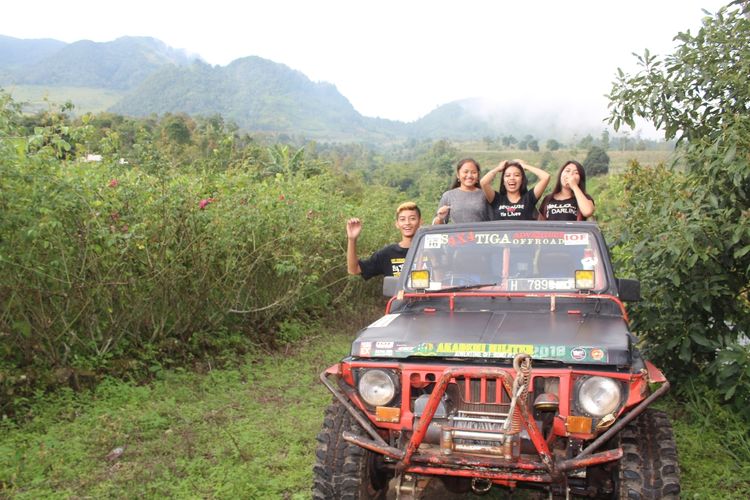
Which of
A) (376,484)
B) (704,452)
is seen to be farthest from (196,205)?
(704,452)

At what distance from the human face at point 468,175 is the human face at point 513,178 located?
0.28 meters

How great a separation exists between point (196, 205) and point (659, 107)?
159 inches

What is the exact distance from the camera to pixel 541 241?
15.0ft

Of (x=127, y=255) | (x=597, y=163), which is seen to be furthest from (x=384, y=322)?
(x=597, y=163)

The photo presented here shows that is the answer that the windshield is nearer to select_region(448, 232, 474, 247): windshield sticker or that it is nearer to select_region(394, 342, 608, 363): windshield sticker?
select_region(448, 232, 474, 247): windshield sticker

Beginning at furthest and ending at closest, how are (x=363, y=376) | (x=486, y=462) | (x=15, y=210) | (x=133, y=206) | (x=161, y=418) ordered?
1. (x=133, y=206)
2. (x=161, y=418)
3. (x=15, y=210)
4. (x=363, y=376)
5. (x=486, y=462)

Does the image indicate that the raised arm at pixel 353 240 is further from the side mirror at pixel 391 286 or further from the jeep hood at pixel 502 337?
the jeep hood at pixel 502 337

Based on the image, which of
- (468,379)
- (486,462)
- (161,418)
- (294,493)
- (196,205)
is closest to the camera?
(486,462)

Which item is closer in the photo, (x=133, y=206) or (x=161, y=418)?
(x=161, y=418)

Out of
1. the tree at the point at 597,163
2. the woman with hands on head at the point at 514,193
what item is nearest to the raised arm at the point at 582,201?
the woman with hands on head at the point at 514,193

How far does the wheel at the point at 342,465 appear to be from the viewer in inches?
142

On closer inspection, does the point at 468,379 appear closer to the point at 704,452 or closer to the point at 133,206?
the point at 704,452

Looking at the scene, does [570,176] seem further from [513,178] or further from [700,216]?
[700,216]

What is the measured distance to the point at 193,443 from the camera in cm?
502
